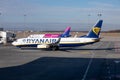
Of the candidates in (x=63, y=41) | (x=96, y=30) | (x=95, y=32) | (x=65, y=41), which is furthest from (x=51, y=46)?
(x=96, y=30)

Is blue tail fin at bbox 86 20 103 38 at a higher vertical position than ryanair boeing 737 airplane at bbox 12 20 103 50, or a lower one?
higher

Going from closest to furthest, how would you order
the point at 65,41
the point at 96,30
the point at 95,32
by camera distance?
the point at 65,41, the point at 95,32, the point at 96,30

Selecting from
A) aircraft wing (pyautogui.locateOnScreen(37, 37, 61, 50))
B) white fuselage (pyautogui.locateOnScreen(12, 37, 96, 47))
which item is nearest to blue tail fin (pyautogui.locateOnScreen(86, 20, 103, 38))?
white fuselage (pyautogui.locateOnScreen(12, 37, 96, 47))

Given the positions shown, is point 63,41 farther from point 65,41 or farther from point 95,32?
point 95,32

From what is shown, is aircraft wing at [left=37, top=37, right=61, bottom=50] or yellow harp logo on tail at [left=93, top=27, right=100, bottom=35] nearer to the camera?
aircraft wing at [left=37, top=37, right=61, bottom=50]

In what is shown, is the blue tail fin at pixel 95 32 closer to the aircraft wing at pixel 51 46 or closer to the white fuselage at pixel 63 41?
the white fuselage at pixel 63 41

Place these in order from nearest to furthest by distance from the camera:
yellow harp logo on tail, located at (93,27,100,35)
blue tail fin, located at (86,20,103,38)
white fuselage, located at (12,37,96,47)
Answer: white fuselage, located at (12,37,96,47), blue tail fin, located at (86,20,103,38), yellow harp logo on tail, located at (93,27,100,35)

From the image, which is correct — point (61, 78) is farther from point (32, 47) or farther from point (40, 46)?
point (32, 47)

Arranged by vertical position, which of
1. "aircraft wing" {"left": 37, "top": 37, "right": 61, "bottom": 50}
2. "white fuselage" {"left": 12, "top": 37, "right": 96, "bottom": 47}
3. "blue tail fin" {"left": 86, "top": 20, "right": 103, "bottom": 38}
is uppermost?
"blue tail fin" {"left": 86, "top": 20, "right": 103, "bottom": 38}

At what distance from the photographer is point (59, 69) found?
118ft

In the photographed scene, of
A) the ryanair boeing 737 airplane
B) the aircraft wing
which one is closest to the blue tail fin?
the ryanair boeing 737 airplane

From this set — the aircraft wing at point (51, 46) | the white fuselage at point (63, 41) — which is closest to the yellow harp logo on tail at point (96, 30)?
the white fuselage at point (63, 41)

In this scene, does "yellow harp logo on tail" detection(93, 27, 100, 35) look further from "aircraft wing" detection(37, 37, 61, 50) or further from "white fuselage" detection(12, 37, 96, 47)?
"aircraft wing" detection(37, 37, 61, 50)

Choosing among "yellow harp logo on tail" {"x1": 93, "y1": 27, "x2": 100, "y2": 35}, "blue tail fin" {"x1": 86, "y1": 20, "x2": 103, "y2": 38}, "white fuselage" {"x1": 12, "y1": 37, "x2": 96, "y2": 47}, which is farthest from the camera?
"yellow harp logo on tail" {"x1": 93, "y1": 27, "x2": 100, "y2": 35}
